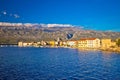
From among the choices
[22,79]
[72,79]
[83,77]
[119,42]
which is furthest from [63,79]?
[119,42]

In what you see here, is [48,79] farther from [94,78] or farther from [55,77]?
[94,78]

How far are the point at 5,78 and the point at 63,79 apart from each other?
11.6m

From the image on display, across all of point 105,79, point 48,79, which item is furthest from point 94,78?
point 48,79

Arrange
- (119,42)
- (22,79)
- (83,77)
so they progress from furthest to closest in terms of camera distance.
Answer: (119,42)
(83,77)
(22,79)

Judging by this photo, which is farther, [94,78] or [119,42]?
[119,42]

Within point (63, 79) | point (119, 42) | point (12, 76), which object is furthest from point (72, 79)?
point (119, 42)

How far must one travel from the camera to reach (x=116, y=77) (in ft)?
162

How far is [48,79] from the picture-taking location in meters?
47.0

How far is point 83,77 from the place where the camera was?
49.7 metres

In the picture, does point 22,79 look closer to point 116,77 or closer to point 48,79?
point 48,79

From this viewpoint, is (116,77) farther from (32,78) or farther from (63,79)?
(32,78)

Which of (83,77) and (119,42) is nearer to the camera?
(83,77)

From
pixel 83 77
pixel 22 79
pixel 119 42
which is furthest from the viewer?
pixel 119 42

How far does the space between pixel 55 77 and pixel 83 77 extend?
5860 millimetres
